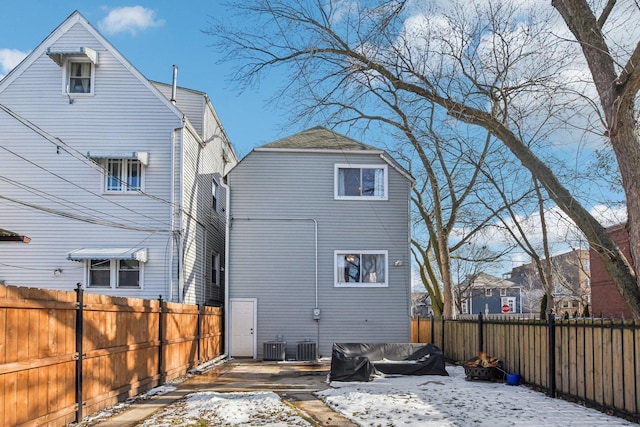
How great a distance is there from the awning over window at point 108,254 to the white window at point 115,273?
1.12 feet

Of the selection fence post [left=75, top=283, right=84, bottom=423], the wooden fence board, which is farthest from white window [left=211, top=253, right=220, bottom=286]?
the wooden fence board

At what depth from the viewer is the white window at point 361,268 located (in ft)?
63.1

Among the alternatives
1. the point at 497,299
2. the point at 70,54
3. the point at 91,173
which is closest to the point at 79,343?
the point at 91,173

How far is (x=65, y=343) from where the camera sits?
24.9 ft

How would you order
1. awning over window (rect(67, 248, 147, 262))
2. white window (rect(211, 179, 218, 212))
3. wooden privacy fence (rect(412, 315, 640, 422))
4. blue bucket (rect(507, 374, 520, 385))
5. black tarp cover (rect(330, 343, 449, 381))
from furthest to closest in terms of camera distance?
white window (rect(211, 179, 218, 212))
awning over window (rect(67, 248, 147, 262))
black tarp cover (rect(330, 343, 449, 381))
blue bucket (rect(507, 374, 520, 385))
wooden privacy fence (rect(412, 315, 640, 422))

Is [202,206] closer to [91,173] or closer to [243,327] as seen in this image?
[91,173]

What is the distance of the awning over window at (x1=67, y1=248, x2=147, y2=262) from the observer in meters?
16.3

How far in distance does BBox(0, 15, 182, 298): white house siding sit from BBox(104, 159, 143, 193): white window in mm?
257

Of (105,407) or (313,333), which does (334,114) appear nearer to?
(105,407)

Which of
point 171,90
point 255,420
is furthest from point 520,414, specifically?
point 171,90

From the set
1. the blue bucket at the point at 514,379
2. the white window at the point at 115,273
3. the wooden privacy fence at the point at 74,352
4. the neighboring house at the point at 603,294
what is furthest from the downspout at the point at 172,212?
the neighboring house at the point at 603,294

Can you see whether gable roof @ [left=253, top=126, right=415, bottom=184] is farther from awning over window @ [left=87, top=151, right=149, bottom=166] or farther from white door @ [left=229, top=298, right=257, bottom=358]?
white door @ [left=229, top=298, right=257, bottom=358]

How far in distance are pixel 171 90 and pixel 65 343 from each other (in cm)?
1400

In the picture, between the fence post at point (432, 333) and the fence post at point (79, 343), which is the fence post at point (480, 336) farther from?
the fence post at point (79, 343)
